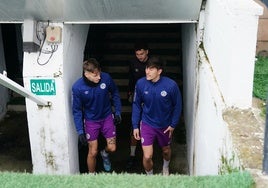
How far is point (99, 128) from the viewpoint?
5.72 meters

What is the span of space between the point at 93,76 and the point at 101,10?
0.84 metres

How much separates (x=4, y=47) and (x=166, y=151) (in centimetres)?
470

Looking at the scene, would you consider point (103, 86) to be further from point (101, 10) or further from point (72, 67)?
point (101, 10)

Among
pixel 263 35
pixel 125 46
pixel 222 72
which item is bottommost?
pixel 125 46

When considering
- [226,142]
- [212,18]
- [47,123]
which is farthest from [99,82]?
[226,142]

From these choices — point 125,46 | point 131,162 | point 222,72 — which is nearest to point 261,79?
point 222,72

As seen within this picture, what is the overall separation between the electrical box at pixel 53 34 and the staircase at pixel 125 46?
2.80 m

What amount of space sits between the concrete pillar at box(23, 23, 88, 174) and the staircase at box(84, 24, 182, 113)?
8.42 feet

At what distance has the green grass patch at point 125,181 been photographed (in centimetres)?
277

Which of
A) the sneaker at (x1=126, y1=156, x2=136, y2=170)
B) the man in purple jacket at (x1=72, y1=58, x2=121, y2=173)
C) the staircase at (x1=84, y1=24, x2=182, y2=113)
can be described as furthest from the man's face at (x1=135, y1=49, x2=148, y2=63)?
the staircase at (x1=84, y1=24, x2=182, y2=113)

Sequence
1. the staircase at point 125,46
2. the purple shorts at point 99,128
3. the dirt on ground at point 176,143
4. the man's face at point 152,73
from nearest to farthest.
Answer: the dirt on ground at point 176,143, the man's face at point 152,73, the purple shorts at point 99,128, the staircase at point 125,46

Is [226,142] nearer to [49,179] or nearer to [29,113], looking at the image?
[49,179]

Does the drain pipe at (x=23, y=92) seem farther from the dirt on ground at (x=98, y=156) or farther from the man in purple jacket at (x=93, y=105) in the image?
the dirt on ground at (x=98, y=156)

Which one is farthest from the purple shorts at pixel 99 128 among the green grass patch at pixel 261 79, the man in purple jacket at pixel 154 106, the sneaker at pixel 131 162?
the green grass patch at pixel 261 79
